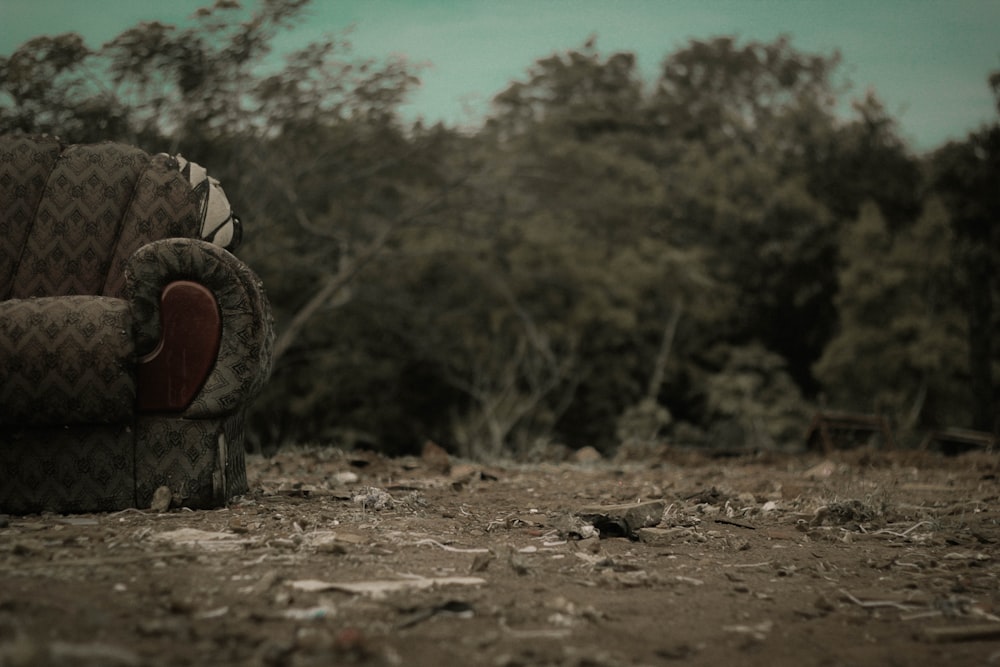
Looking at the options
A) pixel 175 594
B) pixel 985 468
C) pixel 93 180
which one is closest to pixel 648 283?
pixel 985 468

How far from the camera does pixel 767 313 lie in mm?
15758

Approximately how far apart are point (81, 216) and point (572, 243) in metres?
10.5

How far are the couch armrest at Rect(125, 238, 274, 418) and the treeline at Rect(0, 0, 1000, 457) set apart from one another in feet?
18.0

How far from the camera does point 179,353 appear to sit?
3.38 meters

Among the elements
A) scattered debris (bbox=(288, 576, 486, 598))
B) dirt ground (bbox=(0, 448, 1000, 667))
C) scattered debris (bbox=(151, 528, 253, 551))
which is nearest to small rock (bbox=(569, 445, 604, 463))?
dirt ground (bbox=(0, 448, 1000, 667))

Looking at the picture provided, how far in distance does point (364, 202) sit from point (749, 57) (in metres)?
10.3

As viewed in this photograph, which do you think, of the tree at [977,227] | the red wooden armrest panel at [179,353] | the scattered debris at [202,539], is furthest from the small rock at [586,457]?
the tree at [977,227]

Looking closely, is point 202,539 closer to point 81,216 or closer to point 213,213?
point 213,213

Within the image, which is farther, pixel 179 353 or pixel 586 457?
pixel 586 457

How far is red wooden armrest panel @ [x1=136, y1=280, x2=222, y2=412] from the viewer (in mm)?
3369

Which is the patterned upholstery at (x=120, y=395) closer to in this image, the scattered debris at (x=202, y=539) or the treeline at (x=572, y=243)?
the scattered debris at (x=202, y=539)

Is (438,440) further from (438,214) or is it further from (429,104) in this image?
(429,104)

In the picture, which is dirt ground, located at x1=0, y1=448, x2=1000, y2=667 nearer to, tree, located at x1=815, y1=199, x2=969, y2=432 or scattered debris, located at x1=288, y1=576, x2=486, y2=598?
scattered debris, located at x1=288, y1=576, x2=486, y2=598

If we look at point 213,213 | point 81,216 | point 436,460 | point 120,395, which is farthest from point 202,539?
point 436,460
